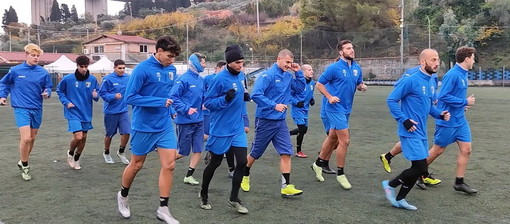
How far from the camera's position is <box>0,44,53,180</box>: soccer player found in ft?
23.1

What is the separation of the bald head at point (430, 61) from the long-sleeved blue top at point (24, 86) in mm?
5547

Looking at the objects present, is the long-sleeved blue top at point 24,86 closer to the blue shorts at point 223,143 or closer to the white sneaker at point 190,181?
the white sneaker at point 190,181

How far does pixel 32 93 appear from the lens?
23.5 ft

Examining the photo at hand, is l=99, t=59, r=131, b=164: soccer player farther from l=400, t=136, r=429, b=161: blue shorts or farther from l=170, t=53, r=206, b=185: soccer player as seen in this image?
l=400, t=136, r=429, b=161: blue shorts

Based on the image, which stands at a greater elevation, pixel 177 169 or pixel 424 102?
pixel 424 102

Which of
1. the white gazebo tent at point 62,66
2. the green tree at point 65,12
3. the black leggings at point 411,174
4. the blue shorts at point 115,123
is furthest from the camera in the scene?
the green tree at point 65,12

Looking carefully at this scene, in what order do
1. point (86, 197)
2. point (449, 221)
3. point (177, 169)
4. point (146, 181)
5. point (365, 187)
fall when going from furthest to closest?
point (177, 169), point (146, 181), point (365, 187), point (86, 197), point (449, 221)

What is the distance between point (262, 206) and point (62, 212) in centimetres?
227

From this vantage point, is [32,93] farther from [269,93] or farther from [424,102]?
[424,102]

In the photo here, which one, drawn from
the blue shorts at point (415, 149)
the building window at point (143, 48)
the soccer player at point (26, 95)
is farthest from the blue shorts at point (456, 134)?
the building window at point (143, 48)

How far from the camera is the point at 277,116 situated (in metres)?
5.95

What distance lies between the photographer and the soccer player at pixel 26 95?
7.04 metres

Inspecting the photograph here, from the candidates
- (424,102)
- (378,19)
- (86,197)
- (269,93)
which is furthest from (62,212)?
(378,19)

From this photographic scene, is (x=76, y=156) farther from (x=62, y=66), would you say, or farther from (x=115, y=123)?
(x=62, y=66)
